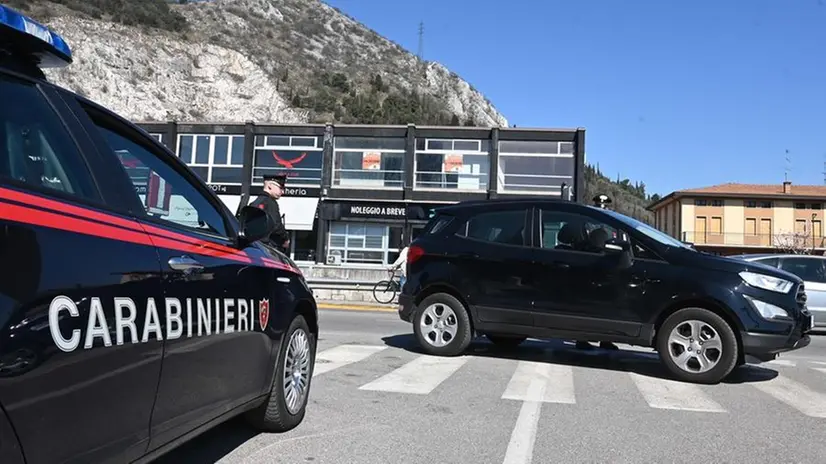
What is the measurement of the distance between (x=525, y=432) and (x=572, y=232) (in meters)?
3.33

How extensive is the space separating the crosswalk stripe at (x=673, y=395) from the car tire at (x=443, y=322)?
1.98m

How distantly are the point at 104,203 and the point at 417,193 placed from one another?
110 feet

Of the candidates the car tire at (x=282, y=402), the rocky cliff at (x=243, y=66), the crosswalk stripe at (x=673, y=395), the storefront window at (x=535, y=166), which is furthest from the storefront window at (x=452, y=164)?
the rocky cliff at (x=243, y=66)

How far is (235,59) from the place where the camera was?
9025cm

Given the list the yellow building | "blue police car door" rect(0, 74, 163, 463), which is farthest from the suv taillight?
the yellow building

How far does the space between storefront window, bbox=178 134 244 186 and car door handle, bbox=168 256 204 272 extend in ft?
117

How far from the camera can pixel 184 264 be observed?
2.96 metres

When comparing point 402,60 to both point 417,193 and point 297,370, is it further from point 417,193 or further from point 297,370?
point 297,370

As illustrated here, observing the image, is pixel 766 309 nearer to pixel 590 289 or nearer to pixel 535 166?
pixel 590 289

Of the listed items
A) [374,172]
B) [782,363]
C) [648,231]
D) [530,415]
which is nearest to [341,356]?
[530,415]

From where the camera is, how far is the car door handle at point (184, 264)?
9.38 ft

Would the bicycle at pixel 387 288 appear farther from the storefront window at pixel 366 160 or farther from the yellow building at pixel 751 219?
the yellow building at pixel 751 219

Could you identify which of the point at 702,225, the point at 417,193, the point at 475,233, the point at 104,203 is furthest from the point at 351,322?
the point at 702,225

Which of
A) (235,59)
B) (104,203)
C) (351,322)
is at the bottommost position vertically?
(351,322)
